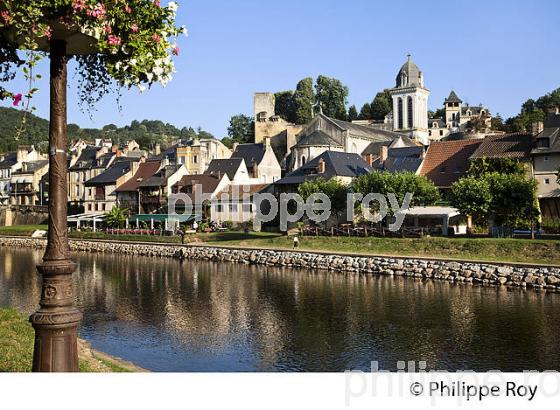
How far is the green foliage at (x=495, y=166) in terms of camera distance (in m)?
47.0

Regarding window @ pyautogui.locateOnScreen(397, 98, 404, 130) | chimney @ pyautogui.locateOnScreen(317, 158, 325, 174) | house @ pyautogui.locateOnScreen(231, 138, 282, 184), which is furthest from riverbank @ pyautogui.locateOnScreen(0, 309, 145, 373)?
window @ pyautogui.locateOnScreen(397, 98, 404, 130)

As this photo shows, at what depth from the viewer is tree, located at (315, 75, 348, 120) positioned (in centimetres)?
13238

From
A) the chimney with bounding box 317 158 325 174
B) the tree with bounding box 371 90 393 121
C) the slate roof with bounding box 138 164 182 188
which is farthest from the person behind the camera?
the tree with bounding box 371 90 393 121

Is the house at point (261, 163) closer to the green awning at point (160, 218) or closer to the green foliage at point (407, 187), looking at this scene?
the green awning at point (160, 218)

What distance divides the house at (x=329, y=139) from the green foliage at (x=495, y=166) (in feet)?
94.5

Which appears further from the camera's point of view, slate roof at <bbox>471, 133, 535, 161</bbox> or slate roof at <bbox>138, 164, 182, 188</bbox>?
slate roof at <bbox>138, 164, 182, 188</bbox>

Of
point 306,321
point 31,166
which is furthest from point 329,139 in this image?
point 306,321

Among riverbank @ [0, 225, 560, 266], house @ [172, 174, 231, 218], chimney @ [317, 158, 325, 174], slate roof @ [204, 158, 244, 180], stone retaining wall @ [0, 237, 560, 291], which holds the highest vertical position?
slate roof @ [204, 158, 244, 180]

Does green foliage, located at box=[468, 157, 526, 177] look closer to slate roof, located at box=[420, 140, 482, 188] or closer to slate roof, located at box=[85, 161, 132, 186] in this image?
slate roof, located at box=[420, 140, 482, 188]

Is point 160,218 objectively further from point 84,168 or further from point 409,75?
point 409,75

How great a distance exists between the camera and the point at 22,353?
12.8 metres

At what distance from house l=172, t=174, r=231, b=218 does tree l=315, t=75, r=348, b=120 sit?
66036mm

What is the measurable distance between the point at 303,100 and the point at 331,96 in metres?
8.51

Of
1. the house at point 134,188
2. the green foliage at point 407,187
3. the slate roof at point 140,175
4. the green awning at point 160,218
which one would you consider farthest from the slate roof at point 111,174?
the green foliage at point 407,187
